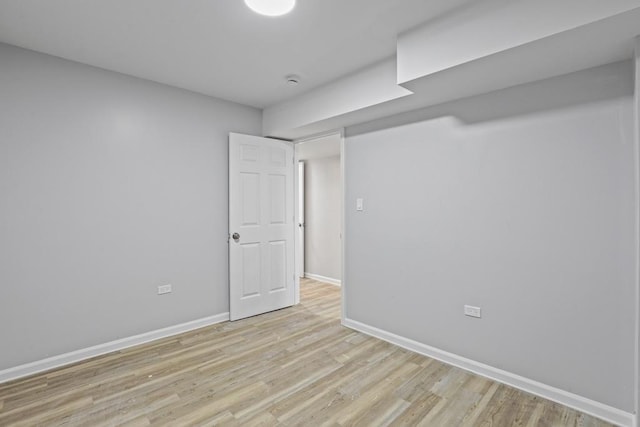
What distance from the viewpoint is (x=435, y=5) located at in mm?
1876

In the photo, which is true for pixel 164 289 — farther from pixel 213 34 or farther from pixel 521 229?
pixel 521 229

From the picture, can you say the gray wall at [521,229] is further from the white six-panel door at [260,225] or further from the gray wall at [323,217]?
the gray wall at [323,217]

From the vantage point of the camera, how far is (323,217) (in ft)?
18.4

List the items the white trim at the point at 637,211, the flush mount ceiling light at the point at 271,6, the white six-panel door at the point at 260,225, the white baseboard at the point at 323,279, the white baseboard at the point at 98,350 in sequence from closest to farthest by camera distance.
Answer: the white trim at the point at 637,211 < the flush mount ceiling light at the point at 271,6 < the white baseboard at the point at 98,350 < the white six-panel door at the point at 260,225 < the white baseboard at the point at 323,279

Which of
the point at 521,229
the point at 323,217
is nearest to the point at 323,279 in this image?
the point at 323,217

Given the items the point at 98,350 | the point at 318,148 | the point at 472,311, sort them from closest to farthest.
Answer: the point at 472,311
the point at 98,350
the point at 318,148

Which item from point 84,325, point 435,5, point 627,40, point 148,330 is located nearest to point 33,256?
point 84,325

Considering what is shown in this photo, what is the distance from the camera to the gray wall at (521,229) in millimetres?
1877

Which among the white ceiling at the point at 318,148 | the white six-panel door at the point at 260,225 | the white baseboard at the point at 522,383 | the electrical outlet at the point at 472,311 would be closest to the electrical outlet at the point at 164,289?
the white six-panel door at the point at 260,225

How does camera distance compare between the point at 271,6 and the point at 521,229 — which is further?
the point at 521,229

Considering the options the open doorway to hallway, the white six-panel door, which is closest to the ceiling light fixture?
the white six-panel door

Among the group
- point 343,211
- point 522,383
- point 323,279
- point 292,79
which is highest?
point 292,79

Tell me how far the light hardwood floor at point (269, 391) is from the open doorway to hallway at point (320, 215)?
2517 mm

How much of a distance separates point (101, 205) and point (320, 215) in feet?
11.5
